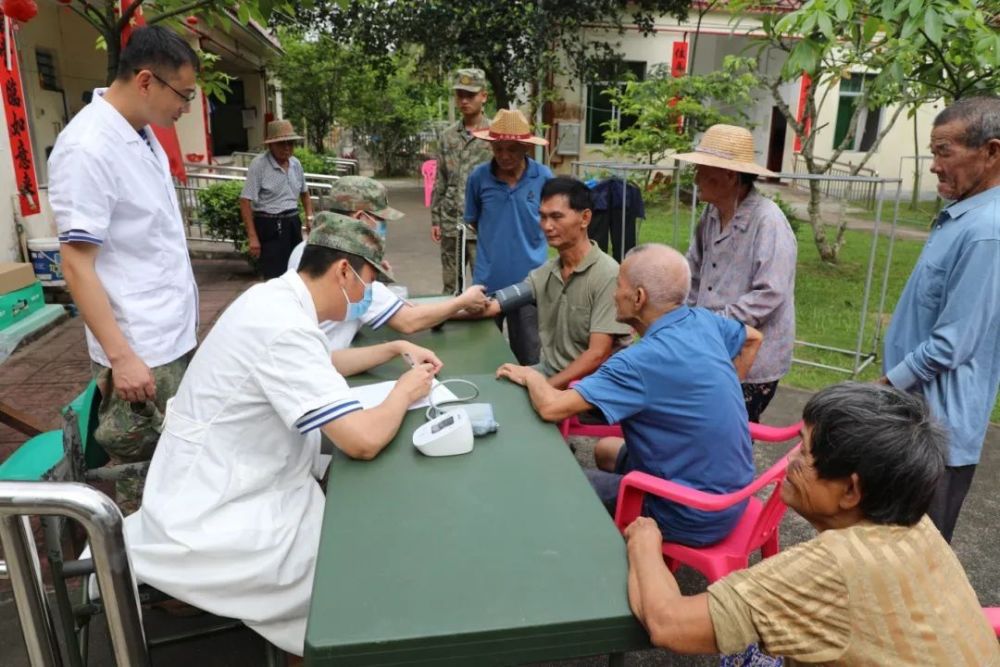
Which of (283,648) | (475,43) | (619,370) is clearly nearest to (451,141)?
(619,370)

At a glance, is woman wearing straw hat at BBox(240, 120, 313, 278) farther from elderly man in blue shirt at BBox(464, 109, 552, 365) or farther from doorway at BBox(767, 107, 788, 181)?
doorway at BBox(767, 107, 788, 181)

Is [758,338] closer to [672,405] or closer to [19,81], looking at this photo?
[672,405]

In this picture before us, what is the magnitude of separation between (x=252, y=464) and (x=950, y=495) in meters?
2.01

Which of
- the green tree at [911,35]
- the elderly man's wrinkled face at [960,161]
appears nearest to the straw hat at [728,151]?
the green tree at [911,35]

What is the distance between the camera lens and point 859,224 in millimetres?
11914

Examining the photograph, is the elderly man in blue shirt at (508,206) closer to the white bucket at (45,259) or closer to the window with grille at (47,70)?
the white bucket at (45,259)

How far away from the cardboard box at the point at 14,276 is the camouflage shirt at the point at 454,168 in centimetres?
310

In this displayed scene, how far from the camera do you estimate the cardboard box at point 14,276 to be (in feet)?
16.3

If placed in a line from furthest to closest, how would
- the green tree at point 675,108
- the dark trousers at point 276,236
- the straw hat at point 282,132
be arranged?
the green tree at point 675,108 → the dark trousers at point 276,236 → the straw hat at point 282,132

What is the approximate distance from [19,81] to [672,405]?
17.4 feet

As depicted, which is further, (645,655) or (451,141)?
(451,141)

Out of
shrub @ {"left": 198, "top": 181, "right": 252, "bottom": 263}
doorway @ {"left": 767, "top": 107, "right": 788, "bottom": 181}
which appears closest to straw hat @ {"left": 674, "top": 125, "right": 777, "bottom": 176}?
shrub @ {"left": 198, "top": 181, "right": 252, "bottom": 263}

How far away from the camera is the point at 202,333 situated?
5.41m

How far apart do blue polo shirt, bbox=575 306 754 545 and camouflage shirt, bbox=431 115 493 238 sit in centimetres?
282
